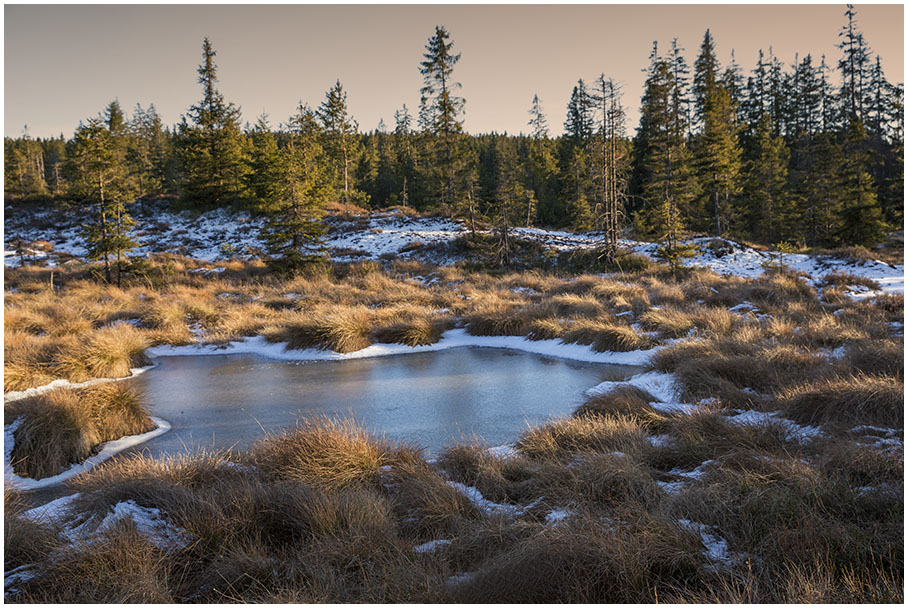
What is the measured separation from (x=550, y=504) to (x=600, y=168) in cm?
3947

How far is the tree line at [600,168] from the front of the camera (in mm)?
23094

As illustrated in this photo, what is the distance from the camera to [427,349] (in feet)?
38.7

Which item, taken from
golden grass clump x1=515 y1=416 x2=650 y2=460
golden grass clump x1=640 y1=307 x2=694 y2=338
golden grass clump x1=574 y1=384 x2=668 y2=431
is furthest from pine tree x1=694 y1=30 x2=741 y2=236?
golden grass clump x1=515 y1=416 x2=650 y2=460

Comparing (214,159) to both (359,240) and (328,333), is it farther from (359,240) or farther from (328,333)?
(328,333)

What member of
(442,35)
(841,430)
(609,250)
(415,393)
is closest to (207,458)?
(415,393)

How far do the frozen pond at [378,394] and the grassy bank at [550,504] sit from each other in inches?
31.9

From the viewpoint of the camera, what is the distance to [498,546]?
3639mm

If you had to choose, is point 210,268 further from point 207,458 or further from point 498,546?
point 498,546

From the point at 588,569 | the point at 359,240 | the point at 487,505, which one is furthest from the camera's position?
the point at 359,240

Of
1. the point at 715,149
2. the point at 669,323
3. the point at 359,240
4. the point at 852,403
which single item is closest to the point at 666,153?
the point at 715,149

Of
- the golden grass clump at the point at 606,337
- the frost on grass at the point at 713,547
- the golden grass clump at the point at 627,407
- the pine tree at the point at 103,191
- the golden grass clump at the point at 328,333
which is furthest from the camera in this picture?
the pine tree at the point at 103,191

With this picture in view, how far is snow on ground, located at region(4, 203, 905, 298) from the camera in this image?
72.3ft

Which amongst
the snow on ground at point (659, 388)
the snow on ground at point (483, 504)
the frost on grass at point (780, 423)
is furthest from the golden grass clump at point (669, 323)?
the snow on ground at point (483, 504)

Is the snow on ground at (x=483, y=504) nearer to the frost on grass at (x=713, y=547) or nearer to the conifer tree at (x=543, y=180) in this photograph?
the frost on grass at (x=713, y=547)
